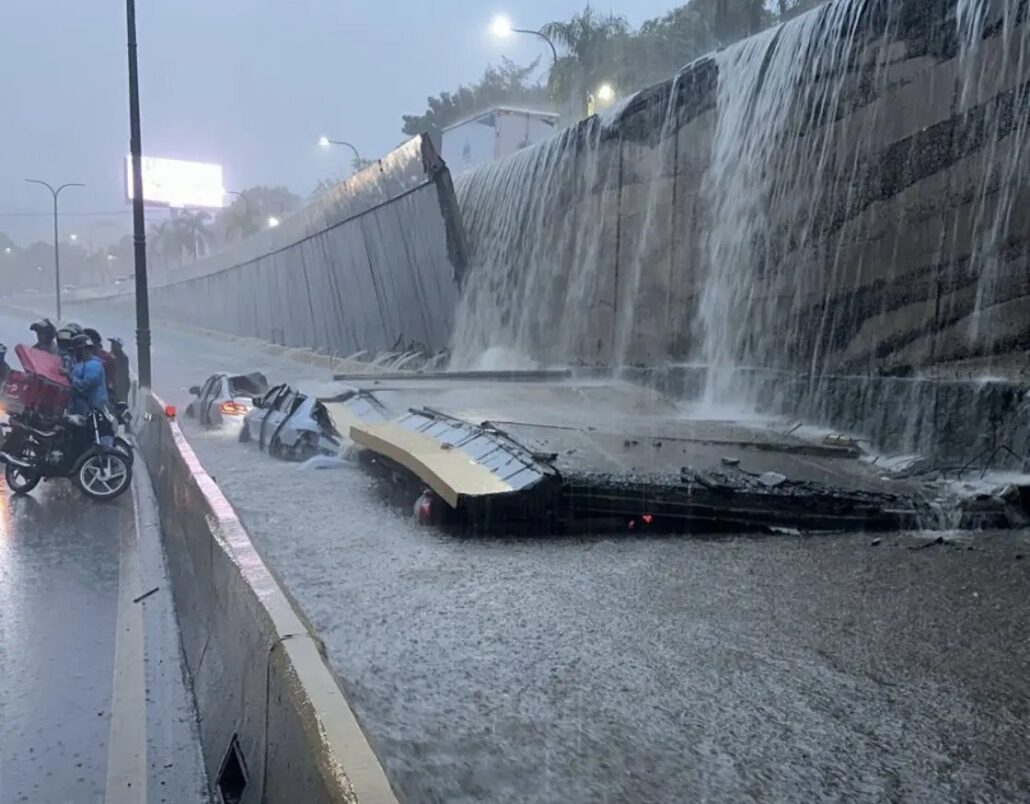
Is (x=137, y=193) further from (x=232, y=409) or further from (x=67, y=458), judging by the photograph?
(x=67, y=458)

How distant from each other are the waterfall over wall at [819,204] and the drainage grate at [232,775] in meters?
6.62

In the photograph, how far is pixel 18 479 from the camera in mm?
10039

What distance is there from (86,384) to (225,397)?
15.0 ft

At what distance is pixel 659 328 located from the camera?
14.0 meters

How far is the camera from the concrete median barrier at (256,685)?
2.59 meters


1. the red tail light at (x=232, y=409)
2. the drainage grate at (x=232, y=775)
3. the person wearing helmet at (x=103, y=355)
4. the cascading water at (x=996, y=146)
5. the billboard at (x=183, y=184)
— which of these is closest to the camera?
the drainage grate at (x=232, y=775)

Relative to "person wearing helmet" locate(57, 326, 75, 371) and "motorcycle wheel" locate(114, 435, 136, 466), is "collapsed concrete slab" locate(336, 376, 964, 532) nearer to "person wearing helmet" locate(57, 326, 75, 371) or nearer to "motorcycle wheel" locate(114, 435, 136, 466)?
"motorcycle wheel" locate(114, 435, 136, 466)

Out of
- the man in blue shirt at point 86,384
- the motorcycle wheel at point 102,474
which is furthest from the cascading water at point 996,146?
the man in blue shirt at point 86,384

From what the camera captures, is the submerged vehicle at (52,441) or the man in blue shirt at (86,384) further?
the man in blue shirt at (86,384)

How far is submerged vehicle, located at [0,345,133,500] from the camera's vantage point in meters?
9.87

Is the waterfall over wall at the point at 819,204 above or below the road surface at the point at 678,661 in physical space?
above

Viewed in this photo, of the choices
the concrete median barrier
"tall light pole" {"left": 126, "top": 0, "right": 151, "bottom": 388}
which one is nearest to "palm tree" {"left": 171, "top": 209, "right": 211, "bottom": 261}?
"tall light pole" {"left": 126, "top": 0, "right": 151, "bottom": 388}

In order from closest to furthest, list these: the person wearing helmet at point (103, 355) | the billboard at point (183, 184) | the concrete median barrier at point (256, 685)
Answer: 1. the concrete median barrier at point (256, 685)
2. the person wearing helmet at point (103, 355)
3. the billboard at point (183, 184)

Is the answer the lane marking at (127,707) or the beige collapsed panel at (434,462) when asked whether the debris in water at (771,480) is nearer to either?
the beige collapsed panel at (434,462)
